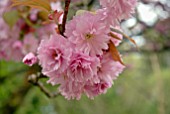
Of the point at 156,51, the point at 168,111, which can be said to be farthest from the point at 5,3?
the point at 168,111

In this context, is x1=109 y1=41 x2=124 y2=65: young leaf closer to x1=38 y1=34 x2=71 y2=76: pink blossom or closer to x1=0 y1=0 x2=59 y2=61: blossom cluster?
x1=38 y1=34 x2=71 y2=76: pink blossom

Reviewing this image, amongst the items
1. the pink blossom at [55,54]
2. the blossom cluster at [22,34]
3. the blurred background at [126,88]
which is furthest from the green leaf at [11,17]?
the pink blossom at [55,54]

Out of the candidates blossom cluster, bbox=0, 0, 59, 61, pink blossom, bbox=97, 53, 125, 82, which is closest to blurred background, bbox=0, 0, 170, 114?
blossom cluster, bbox=0, 0, 59, 61

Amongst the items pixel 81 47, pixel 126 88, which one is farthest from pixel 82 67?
pixel 126 88

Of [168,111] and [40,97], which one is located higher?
[40,97]

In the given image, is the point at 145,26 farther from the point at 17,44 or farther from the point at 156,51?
the point at 17,44

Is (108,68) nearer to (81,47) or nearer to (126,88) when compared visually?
(81,47)

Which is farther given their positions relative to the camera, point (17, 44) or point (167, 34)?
point (167, 34)

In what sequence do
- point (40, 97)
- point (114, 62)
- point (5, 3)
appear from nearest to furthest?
point (114, 62) → point (5, 3) → point (40, 97)
